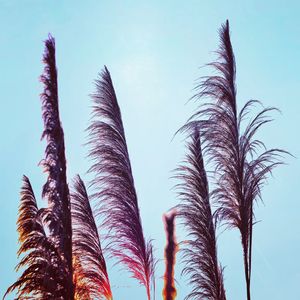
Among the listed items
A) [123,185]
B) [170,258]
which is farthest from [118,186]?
[170,258]

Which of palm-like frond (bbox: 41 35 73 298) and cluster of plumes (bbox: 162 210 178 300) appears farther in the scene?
palm-like frond (bbox: 41 35 73 298)

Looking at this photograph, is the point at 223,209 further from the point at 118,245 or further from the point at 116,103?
the point at 116,103

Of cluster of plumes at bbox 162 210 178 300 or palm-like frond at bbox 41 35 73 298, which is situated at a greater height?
palm-like frond at bbox 41 35 73 298

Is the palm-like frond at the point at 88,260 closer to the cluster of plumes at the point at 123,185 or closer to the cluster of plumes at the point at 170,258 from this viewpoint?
the cluster of plumes at the point at 123,185

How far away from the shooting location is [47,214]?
409 centimetres

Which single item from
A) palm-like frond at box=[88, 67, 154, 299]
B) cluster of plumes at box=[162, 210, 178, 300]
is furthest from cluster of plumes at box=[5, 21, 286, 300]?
cluster of plumes at box=[162, 210, 178, 300]

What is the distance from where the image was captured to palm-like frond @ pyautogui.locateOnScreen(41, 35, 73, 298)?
12.8ft

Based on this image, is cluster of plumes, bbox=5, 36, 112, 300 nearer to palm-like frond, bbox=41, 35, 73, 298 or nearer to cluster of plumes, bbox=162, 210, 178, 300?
palm-like frond, bbox=41, 35, 73, 298

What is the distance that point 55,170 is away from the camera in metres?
4.12

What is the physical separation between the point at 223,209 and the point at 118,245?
1.28 meters

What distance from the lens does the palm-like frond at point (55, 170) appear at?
12.8 feet

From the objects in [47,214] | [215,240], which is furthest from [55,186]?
[215,240]

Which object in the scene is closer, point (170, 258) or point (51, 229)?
point (170, 258)

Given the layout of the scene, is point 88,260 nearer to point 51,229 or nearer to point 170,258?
point 51,229
